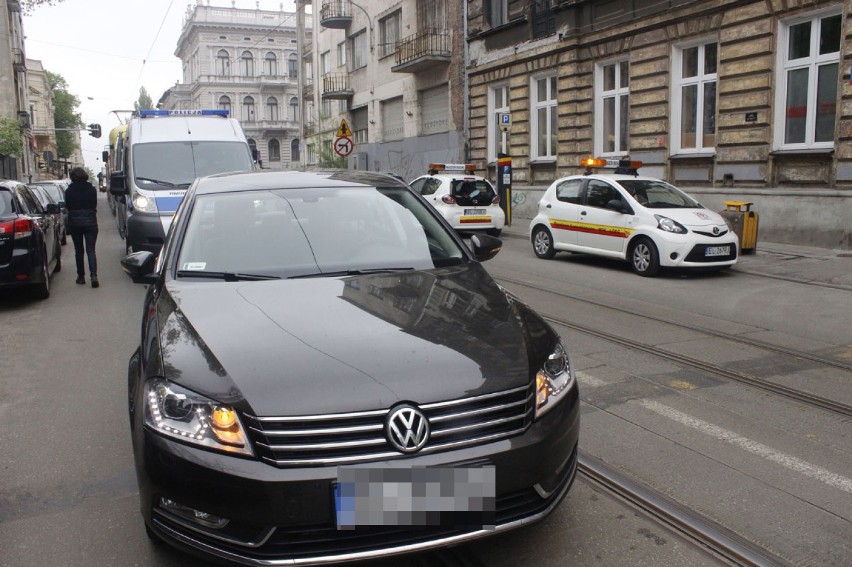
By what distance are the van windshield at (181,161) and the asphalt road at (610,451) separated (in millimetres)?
4286

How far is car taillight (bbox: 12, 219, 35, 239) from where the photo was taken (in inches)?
395

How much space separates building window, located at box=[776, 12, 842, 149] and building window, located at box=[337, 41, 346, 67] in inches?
1075

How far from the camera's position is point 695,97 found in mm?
18297

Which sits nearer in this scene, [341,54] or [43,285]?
[43,285]

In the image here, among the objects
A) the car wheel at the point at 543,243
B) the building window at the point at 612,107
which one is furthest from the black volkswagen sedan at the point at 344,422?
the building window at the point at 612,107

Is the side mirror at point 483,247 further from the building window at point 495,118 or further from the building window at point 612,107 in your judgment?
the building window at point 495,118

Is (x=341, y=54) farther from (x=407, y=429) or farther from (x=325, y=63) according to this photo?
(x=407, y=429)

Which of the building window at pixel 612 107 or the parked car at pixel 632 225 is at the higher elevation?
the building window at pixel 612 107

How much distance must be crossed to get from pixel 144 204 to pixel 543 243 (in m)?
7.15

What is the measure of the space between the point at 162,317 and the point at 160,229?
8856 millimetres

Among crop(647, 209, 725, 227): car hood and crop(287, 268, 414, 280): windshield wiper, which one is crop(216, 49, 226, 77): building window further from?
crop(287, 268, 414, 280): windshield wiper

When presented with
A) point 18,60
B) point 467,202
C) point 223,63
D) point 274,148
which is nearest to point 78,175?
point 467,202

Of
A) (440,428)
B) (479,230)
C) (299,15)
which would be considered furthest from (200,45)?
(440,428)

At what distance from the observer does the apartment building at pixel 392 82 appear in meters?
28.9
